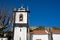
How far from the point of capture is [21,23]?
86.3ft

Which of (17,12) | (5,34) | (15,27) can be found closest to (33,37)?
(15,27)

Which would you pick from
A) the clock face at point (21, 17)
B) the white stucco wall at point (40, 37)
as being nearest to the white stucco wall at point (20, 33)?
the clock face at point (21, 17)

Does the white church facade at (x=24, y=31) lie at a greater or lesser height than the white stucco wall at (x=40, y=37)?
greater

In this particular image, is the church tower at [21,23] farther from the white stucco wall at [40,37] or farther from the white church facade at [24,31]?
the white stucco wall at [40,37]

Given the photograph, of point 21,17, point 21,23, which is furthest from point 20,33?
point 21,17

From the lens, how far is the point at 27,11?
27.0 metres

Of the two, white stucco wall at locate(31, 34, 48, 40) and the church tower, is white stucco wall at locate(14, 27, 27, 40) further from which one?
white stucco wall at locate(31, 34, 48, 40)

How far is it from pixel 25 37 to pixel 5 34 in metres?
6.81

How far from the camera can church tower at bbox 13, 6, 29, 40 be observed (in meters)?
25.5

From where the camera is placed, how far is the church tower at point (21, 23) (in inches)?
1005

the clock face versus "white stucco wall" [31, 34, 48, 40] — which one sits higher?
the clock face

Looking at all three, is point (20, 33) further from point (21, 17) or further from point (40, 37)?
point (40, 37)

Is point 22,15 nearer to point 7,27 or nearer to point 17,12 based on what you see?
point 17,12

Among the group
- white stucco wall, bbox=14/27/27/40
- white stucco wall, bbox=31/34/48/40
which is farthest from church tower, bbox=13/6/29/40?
white stucco wall, bbox=31/34/48/40
